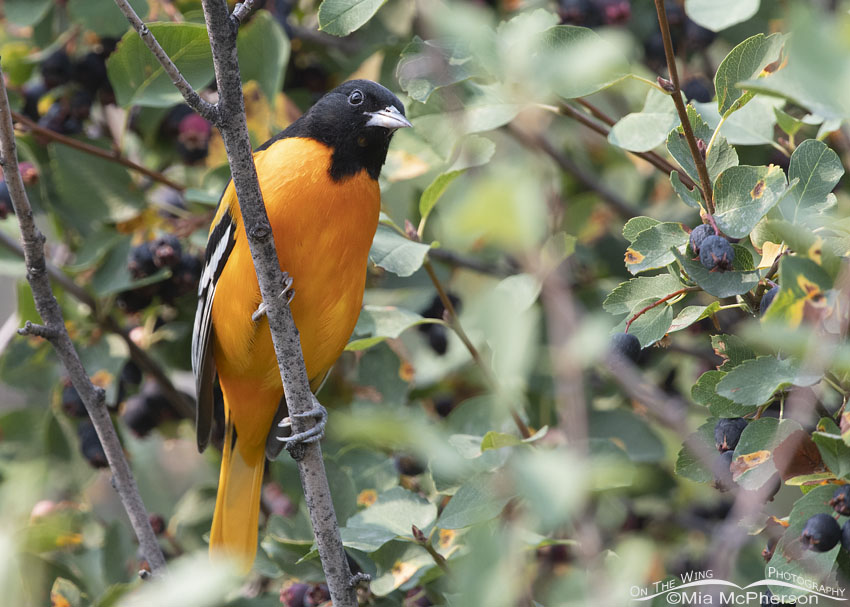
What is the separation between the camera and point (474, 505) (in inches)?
83.9

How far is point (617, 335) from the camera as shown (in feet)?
6.79

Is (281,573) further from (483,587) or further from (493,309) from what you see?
(493,309)

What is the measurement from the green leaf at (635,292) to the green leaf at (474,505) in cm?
53

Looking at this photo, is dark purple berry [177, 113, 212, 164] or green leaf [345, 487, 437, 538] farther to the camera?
dark purple berry [177, 113, 212, 164]

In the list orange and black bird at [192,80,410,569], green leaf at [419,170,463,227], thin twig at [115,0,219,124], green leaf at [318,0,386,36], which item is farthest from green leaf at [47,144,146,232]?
thin twig at [115,0,219,124]

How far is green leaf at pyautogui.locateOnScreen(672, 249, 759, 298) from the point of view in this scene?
1.85m

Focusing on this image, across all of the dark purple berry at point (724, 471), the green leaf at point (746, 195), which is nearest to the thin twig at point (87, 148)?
the green leaf at point (746, 195)

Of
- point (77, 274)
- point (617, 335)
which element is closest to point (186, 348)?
point (77, 274)

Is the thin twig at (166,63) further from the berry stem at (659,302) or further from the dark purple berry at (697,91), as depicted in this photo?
the dark purple berry at (697,91)

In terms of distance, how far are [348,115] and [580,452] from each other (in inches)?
82.9

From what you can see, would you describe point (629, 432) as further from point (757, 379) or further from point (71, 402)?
point (71, 402)

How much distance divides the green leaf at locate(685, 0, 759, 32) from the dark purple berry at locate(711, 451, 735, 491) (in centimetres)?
124

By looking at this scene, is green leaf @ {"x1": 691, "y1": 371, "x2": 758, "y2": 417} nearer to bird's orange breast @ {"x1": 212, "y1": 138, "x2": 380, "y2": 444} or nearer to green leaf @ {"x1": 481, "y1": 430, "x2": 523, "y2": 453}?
green leaf @ {"x1": 481, "y1": 430, "x2": 523, "y2": 453}

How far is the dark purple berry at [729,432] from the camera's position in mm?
1953
